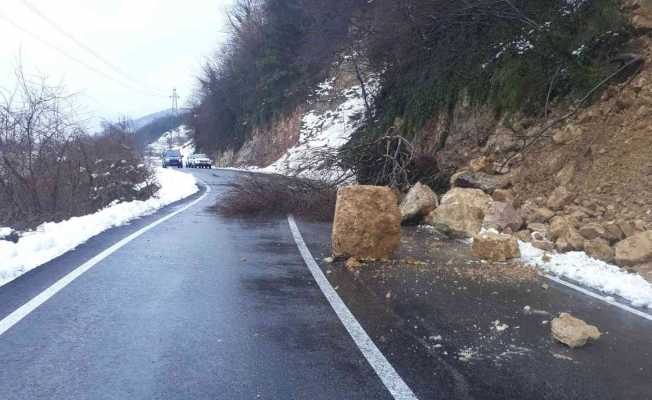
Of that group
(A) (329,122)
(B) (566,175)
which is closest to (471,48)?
(B) (566,175)

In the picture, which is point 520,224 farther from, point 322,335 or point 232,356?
point 232,356

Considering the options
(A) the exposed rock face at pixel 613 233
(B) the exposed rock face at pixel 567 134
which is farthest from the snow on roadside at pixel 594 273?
(B) the exposed rock face at pixel 567 134

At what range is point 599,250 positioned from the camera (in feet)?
27.0

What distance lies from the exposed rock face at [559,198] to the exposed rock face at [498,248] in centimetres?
272

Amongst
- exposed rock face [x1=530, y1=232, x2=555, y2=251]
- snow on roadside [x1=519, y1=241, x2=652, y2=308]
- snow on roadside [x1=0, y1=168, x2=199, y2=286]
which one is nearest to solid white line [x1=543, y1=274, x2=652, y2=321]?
snow on roadside [x1=519, y1=241, x2=652, y2=308]

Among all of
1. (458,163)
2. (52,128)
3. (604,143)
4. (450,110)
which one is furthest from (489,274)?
(52,128)

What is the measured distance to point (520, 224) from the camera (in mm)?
10586

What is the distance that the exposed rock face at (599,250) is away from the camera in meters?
8.12

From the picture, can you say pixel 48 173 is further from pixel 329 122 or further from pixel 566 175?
pixel 329 122

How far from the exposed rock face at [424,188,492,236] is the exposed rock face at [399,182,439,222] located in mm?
197

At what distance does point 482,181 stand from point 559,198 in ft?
8.69

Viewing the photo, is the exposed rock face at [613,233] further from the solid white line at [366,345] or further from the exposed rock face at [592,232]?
the solid white line at [366,345]

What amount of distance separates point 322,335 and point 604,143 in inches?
342

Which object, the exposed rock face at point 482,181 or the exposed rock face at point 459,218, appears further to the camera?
the exposed rock face at point 482,181
